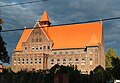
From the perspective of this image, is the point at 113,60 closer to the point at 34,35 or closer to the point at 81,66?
the point at 81,66

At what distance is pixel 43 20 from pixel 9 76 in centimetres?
6086

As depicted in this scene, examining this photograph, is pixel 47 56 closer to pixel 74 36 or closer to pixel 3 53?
pixel 74 36

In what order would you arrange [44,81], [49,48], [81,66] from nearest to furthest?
[44,81] < [81,66] < [49,48]

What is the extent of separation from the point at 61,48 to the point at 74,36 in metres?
6.36

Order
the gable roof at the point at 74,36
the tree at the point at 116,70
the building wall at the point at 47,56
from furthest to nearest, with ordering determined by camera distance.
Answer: the gable roof at the point at 74,36, the building wall at the point at 47,56, the tree at the point at 116,70

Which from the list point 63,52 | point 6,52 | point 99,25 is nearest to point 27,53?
point 63,52

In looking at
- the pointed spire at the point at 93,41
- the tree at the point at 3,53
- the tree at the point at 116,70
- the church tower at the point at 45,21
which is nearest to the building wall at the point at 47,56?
the pointed spire at the point at 93,41

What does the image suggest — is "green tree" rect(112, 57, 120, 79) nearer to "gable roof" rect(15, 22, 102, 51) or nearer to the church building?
the church building

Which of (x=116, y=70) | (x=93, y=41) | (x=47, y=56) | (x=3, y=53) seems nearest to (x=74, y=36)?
(x=93, y=41)

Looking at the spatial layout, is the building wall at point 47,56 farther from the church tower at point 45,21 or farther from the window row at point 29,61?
the church tower at point 45,21

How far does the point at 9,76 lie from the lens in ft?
76.8

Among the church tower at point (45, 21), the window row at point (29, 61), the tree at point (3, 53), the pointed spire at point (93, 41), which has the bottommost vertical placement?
the window row at point (29, 61)

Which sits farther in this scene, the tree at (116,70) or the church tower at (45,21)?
the church tower at (45,21)

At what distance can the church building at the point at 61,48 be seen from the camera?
70.2m
